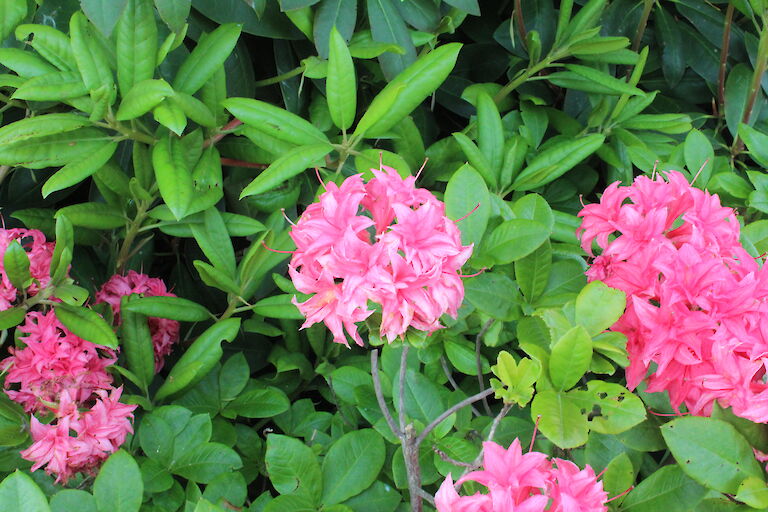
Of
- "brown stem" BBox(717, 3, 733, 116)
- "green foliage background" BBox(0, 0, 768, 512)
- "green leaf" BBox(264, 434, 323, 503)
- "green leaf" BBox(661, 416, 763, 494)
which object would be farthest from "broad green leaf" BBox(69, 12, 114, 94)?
"brown stem" BBox(717, 3, 733, 116)

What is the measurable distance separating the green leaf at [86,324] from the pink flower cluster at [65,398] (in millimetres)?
36

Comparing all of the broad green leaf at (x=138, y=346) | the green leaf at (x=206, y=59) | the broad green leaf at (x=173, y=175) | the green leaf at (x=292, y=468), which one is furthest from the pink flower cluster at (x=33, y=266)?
the green leaf at (x=292, y=468)

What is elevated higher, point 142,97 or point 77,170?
point 142,97

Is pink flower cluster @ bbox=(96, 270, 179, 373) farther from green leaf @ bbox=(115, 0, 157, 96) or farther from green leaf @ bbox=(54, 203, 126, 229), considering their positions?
green leaf @ bbox=(115, 0, 157, 96)

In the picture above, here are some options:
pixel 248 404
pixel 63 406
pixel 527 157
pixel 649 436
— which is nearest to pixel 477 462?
pixel 649 436

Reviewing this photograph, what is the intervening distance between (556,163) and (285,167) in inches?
20.5

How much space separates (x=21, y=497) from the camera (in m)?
0.73

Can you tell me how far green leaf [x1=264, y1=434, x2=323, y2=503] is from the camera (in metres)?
0.92

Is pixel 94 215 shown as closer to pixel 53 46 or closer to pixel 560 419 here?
pixel 53 46

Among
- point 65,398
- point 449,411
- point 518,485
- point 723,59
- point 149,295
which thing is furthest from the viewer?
point 723,59

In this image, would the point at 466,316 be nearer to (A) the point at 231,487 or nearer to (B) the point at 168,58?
(A) the point at 231,487

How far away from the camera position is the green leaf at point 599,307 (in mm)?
762

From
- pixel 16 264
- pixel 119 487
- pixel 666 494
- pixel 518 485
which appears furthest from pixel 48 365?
pixel 666 494

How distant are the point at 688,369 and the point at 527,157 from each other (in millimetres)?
691
